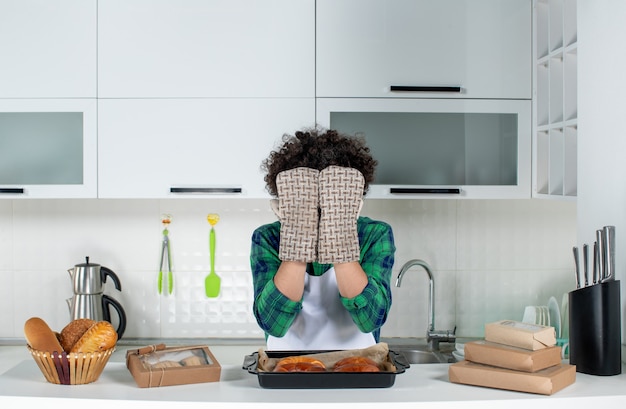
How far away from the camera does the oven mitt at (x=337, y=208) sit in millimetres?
1438

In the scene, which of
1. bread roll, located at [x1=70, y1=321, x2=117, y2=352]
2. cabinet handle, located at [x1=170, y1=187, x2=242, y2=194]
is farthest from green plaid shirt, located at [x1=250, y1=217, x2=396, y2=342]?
cabinet handle, located at [x1=170, y1=187, x2=242, y2=194]

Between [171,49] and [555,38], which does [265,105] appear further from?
[555,38]

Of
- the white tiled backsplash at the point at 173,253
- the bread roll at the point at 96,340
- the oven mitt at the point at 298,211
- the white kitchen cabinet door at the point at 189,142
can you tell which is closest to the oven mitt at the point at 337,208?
the oven mitt at the point at 298,211

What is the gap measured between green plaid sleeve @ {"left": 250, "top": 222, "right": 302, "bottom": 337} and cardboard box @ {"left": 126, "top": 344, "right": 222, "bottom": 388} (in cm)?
21

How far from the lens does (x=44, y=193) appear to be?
2.34 meters

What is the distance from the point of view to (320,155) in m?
1.72

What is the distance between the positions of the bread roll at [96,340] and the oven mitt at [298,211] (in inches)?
14.9

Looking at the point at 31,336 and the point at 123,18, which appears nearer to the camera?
the point at 31,336

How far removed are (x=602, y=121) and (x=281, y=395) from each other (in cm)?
105

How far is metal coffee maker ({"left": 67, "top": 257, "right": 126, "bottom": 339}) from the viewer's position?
2539 mm

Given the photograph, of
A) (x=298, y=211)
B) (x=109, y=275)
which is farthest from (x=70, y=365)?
(x=109, y=275)

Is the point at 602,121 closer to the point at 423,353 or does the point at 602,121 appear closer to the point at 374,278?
the point at 374,278

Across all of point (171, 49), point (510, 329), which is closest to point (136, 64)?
point (171, 49)

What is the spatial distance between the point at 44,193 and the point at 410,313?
4.49 ft
